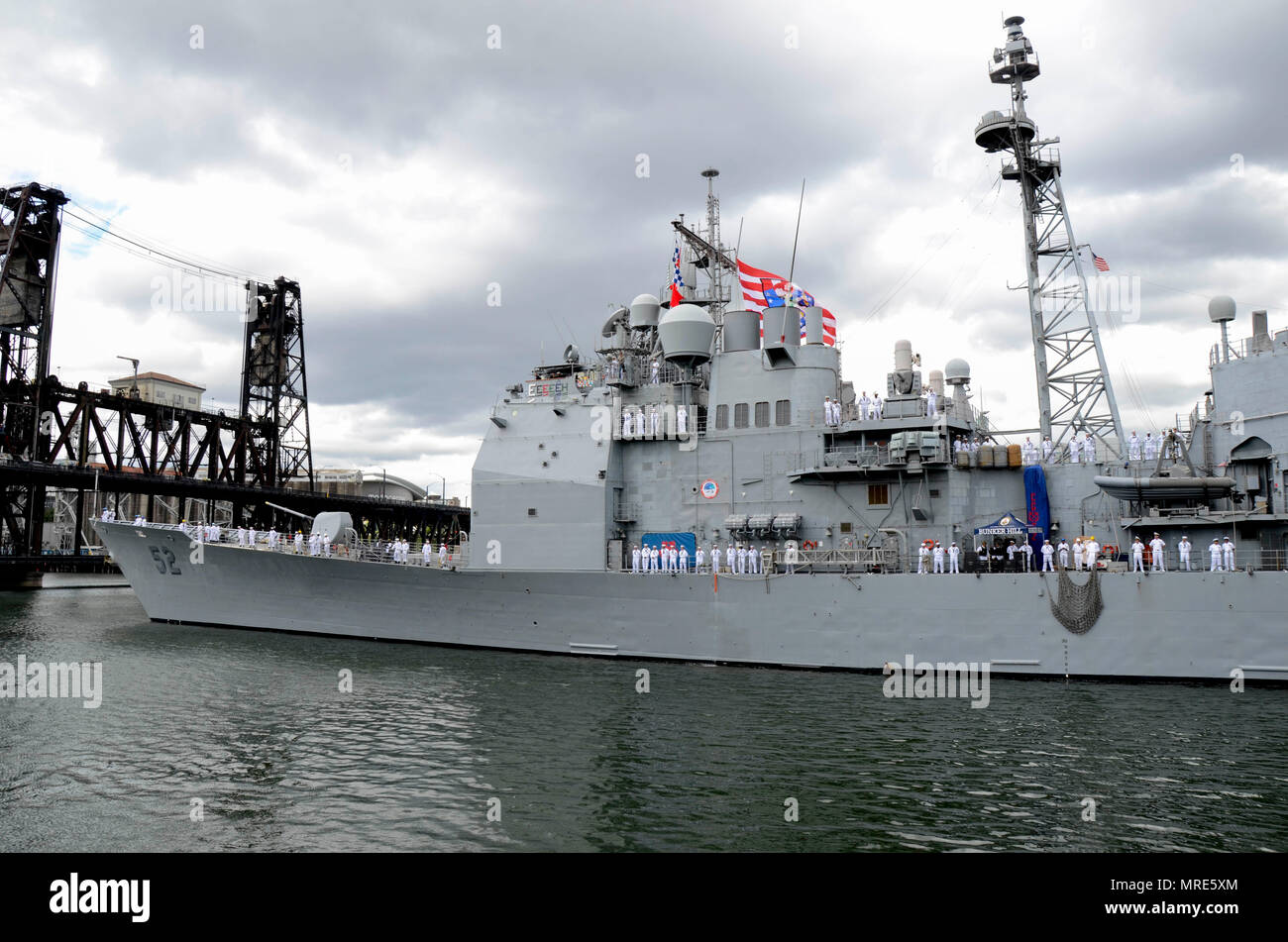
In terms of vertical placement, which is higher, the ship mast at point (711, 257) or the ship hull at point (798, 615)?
the ship mast at point (711, 257)

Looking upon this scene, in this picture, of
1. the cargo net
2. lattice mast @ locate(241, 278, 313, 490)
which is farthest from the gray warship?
lattice mast @ locate(241, 278, 313, 490)

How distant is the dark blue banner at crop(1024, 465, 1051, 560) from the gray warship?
64 millimetres

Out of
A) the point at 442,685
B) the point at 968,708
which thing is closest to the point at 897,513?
the point at 968,708

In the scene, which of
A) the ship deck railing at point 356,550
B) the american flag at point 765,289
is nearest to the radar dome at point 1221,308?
the american flag at point 765,289

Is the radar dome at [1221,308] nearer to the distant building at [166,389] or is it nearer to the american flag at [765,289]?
the american flag at [765,289]

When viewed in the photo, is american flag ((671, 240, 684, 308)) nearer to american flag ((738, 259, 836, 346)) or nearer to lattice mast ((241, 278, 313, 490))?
american flag ((738, 259, 836, 346))

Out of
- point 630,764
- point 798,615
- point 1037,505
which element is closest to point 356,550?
point 798,615

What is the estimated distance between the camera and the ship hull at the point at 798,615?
1625cm

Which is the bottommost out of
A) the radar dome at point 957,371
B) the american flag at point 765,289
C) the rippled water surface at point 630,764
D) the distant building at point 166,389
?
the rippled water surface at point 630,764

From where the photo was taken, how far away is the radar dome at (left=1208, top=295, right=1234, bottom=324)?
1758 cm

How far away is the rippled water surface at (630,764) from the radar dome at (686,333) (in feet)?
26.4

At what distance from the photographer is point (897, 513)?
1973 centimetres

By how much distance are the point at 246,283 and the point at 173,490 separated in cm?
2043
